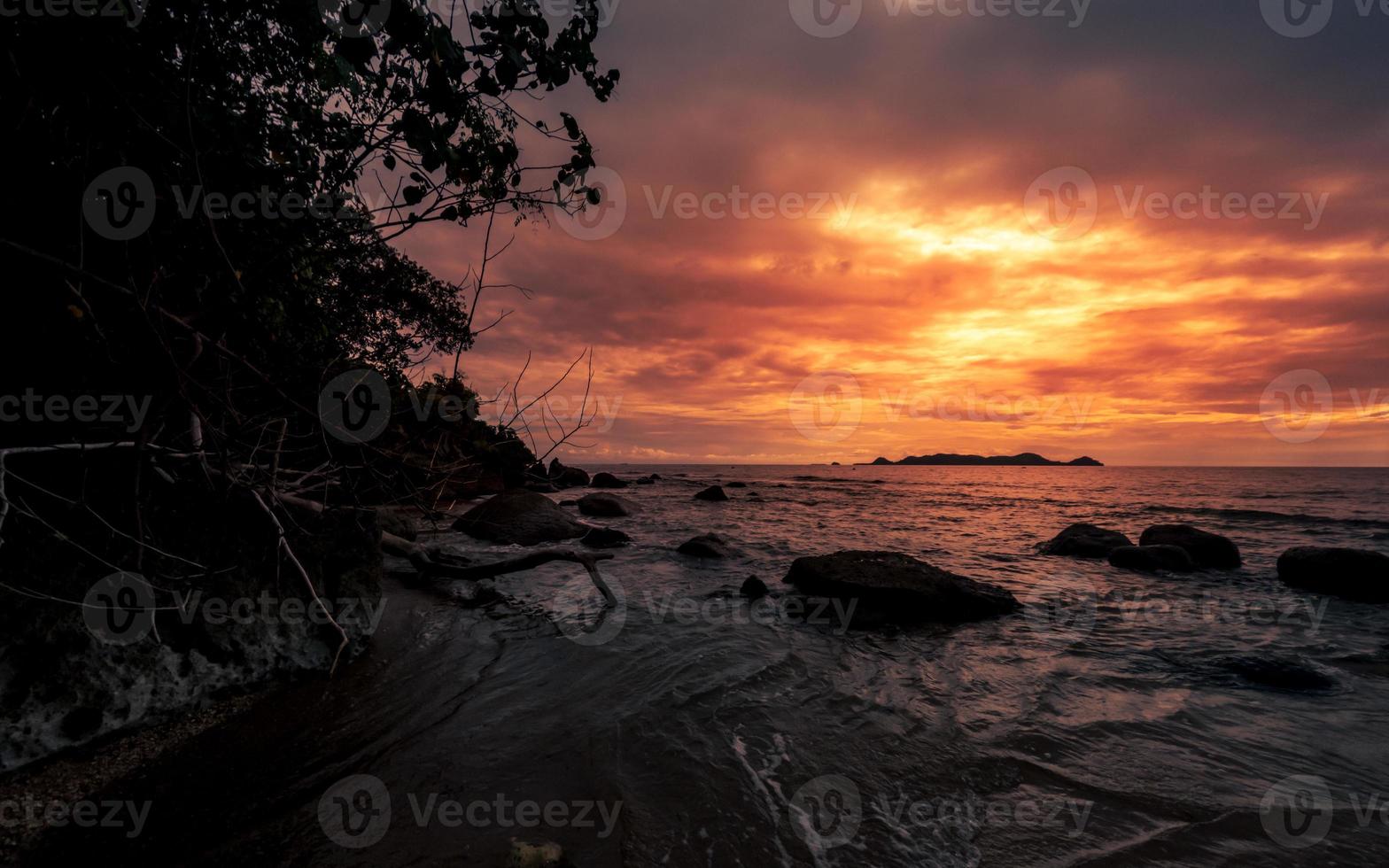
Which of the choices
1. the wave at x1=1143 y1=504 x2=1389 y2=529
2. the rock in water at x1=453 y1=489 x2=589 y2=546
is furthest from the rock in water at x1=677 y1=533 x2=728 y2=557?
the wave at x1=1143 y1=504 x2=1389 y2=529

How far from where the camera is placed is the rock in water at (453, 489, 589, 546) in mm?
13516

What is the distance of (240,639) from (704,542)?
9.16 meters

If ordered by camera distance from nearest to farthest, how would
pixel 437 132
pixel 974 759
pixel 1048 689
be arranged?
pixel 437 132
pixel 974 759
pixel 1048 689

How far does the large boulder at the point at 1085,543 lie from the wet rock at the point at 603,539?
12.1m

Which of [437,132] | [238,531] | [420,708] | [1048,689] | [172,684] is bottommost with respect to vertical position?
[1048,689]

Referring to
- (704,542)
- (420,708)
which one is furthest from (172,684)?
Answer: (704,542)

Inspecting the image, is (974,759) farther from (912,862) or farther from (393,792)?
(393,792)

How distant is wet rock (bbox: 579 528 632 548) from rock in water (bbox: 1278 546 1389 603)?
14.6 m

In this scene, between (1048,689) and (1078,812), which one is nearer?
(1078,812)

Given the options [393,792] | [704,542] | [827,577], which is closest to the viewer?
[393,792]

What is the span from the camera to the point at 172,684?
3604 mm

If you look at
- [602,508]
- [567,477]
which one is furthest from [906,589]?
[567,477]

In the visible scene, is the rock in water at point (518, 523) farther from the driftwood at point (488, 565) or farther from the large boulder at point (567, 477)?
the large boulder at point (567, 477)

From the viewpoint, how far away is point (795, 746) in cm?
395
